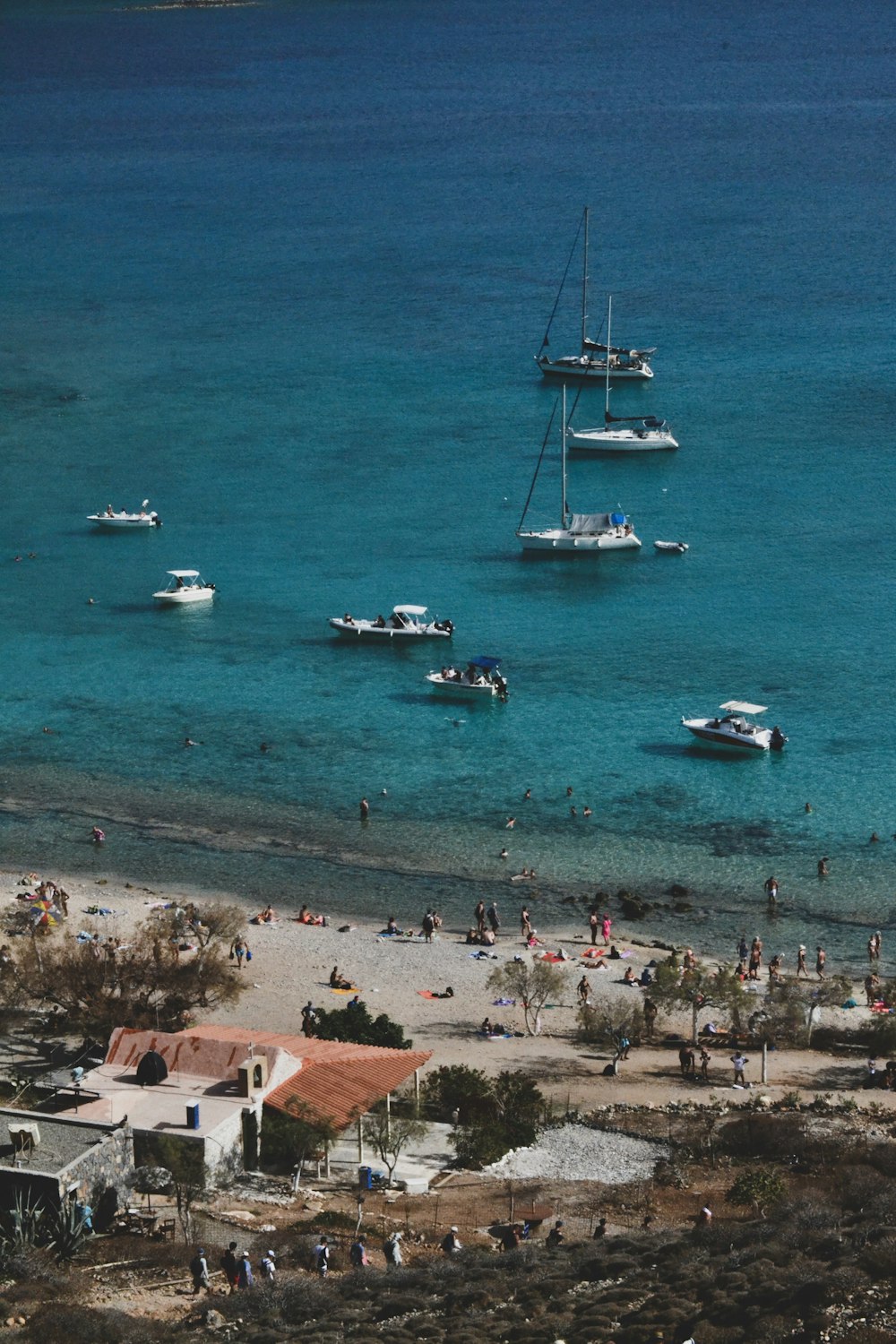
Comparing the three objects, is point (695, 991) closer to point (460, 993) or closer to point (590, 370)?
point (460, 993)

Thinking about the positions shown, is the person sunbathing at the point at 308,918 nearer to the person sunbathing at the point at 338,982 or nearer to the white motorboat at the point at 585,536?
the person sunbathing at the point at 338,982

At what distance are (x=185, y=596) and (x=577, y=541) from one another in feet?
57.8

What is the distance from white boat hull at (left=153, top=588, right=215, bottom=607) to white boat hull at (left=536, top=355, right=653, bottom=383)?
35796 millimetres

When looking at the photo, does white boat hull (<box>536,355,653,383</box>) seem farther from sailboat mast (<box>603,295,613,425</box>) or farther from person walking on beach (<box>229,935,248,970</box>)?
person walking on beach (<box>229,935,248,970</box>)

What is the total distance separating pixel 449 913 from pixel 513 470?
1731 inches

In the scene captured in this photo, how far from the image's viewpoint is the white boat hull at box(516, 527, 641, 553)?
8962cm

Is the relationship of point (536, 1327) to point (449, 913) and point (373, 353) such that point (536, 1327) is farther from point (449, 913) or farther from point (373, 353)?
point (373, 353)

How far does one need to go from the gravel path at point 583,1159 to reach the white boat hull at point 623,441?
207 ft

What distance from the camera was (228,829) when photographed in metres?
65.2

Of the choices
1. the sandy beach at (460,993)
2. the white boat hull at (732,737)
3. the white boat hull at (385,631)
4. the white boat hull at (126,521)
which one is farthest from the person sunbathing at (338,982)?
the white boat hull at (126,521)

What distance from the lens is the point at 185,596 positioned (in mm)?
84750

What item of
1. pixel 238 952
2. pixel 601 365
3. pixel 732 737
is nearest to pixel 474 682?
pixel 732 737

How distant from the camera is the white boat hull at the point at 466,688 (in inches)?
2908

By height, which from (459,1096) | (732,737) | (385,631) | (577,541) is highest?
(577,541)
